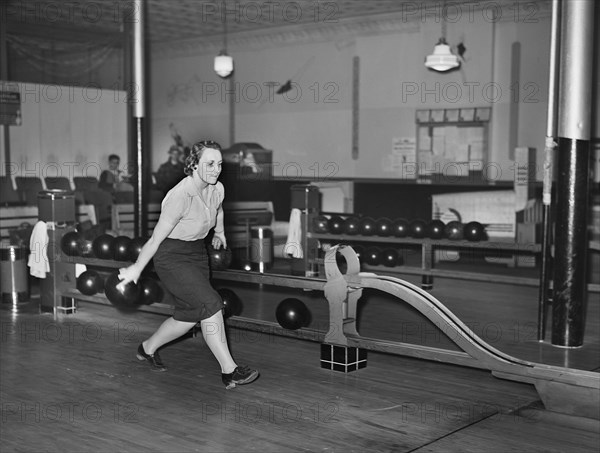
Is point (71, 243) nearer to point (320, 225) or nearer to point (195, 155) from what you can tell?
point (195, 155)

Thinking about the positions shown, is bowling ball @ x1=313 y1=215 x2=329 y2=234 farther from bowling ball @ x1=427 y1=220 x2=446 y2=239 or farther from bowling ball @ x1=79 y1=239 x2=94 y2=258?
bowling ball @ x1=79 y1=239 x2=94 y2=258

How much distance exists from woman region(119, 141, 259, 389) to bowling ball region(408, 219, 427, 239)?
268 cm

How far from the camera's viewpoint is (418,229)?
18.9 ft

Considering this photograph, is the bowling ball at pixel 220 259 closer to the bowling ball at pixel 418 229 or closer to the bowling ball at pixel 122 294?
the bowling ball at pixel 122 294

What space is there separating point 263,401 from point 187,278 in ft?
1.96

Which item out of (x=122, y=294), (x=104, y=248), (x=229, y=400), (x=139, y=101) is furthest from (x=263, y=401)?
(x=139, y=101)

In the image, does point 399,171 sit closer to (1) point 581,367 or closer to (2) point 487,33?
(2) point 487,33

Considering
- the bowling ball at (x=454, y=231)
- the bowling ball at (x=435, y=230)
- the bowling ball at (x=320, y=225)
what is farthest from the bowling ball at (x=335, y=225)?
the bowling ball at (x=454, y=231)

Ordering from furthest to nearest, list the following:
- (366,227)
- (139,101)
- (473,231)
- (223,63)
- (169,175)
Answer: (169,175) → (223,63) → (366,227) → (473,231) → (139,101)

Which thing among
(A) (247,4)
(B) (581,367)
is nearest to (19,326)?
(B) (581,367)

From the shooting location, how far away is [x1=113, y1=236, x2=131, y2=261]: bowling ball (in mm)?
4547

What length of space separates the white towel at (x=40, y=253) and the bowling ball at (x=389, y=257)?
8.09ft

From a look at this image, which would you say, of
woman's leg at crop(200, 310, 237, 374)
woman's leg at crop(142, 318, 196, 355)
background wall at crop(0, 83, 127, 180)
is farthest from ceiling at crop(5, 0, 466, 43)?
woman's leg at crop(200, 310, 237, 374)

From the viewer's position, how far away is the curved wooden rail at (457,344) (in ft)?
9.49
